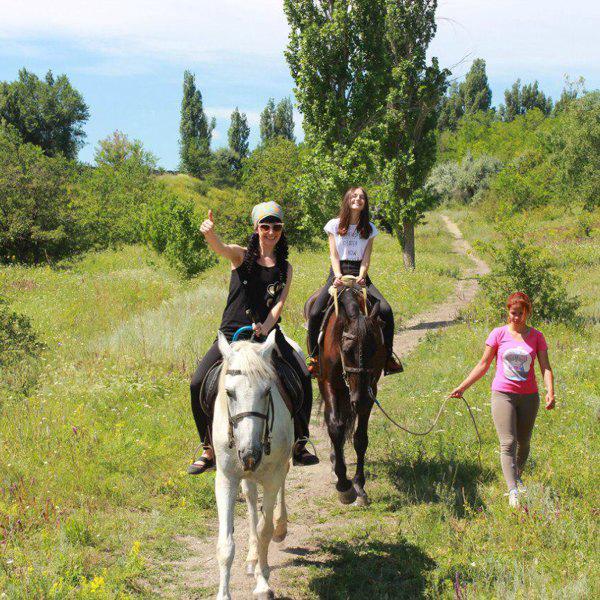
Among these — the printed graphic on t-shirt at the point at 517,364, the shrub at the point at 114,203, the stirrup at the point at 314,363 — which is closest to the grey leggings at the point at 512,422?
the printed graphic on t-shirt at the point at 517,364

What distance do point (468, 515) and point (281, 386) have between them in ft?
7.69

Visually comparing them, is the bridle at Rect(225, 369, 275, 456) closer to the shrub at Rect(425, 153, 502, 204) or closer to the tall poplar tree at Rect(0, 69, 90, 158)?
the shrub at Rect(425, 153, 502, 204)

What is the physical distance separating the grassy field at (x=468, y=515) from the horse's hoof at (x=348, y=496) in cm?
15

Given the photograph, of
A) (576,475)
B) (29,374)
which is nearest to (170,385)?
(29,374)

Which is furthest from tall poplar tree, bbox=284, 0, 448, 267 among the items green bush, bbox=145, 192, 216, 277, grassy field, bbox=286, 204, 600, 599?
grassy field, bbox=286, 204, 600, 599

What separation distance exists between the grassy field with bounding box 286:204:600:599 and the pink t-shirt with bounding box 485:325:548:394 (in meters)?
0.95

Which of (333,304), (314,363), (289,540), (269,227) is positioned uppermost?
(269,227)

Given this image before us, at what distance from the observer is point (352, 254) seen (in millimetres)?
7375

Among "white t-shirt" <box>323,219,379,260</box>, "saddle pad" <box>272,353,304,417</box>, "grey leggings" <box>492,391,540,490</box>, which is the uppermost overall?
"white t-shirt" <box>323,219,379,260</box>

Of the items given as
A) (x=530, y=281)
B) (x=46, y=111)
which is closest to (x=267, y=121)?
(x=46, y=111)

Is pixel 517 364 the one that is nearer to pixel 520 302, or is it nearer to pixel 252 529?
pixel 520 302

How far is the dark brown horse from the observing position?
239 inches

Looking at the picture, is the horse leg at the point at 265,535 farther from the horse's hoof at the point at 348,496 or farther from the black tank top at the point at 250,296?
the horse's hoof at the point at 348,496

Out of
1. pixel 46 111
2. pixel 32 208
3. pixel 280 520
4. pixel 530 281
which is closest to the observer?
pixel 280 520
